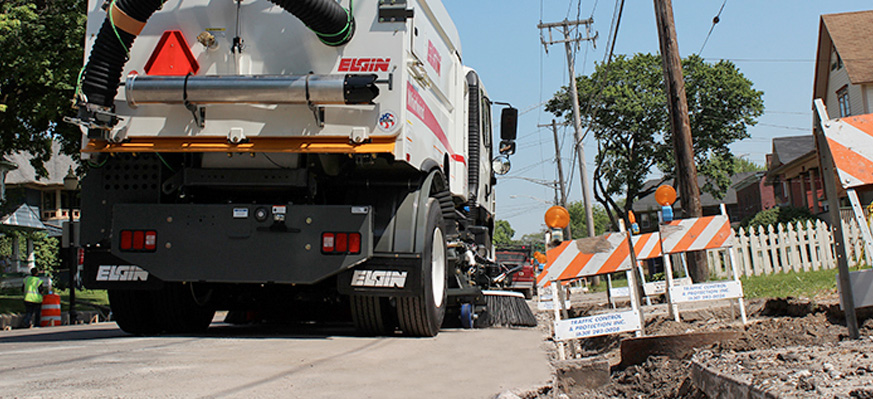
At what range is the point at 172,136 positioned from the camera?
6.39m

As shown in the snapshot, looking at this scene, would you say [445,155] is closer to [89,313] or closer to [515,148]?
[515,148]

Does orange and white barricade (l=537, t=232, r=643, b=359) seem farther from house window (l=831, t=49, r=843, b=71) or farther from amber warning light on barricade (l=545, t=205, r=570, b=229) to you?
house window (l=831, t=49, r=843, b=71)

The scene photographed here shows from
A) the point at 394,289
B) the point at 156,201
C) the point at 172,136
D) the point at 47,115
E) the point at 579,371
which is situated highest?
the point at 47,115

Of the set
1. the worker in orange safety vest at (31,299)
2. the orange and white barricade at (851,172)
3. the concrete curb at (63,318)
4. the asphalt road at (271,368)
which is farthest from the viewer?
the worker in orange safety vest at (31,299)

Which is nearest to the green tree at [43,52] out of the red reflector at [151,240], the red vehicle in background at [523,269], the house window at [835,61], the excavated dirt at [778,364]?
the red reflector at [151,240]

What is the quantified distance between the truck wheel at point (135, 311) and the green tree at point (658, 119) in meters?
34.2

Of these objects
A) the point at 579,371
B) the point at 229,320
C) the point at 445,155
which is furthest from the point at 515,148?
the point at 579,371

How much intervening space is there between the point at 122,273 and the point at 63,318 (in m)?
13.8

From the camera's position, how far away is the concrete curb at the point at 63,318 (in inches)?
627

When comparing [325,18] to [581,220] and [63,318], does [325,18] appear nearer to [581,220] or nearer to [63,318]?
[63,318]

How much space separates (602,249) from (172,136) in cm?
381

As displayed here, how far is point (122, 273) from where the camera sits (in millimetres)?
6867

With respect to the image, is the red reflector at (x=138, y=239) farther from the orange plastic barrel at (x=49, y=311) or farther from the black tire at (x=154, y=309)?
the orange plastic barrel at (x=49, y=311)

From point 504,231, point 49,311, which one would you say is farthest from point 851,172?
point 504,231
